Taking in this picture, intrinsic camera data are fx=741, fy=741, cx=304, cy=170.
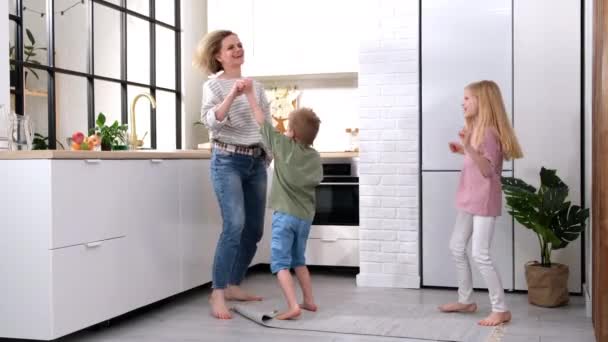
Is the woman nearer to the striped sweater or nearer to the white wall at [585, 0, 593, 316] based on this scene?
the striped sweater

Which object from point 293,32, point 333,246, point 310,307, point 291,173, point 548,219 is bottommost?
point 310,307

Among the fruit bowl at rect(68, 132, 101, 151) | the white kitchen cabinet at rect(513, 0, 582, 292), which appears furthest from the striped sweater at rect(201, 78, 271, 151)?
the white kitchen cabinet at rect(513, 0, 582, 292)

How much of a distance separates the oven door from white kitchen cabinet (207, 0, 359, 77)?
868mm

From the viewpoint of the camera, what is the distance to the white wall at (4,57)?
346 centimetres

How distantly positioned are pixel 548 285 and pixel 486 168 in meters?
0.81

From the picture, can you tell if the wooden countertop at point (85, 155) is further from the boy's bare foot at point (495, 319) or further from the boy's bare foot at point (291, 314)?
the boy's bare foot at point (495, 319)

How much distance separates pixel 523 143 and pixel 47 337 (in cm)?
264

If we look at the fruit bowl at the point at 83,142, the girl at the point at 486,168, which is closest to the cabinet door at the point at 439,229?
the girl at the point at 486,168

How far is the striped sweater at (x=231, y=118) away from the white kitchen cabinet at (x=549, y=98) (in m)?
1.49

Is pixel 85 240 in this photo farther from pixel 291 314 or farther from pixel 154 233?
pixel 291 314

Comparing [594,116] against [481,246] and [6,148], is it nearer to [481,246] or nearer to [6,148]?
[481,246]

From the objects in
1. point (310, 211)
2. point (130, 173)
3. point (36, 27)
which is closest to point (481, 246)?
point (310, 211)

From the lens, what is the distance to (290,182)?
345cm

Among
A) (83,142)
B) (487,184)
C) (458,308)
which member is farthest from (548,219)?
(83,142)
